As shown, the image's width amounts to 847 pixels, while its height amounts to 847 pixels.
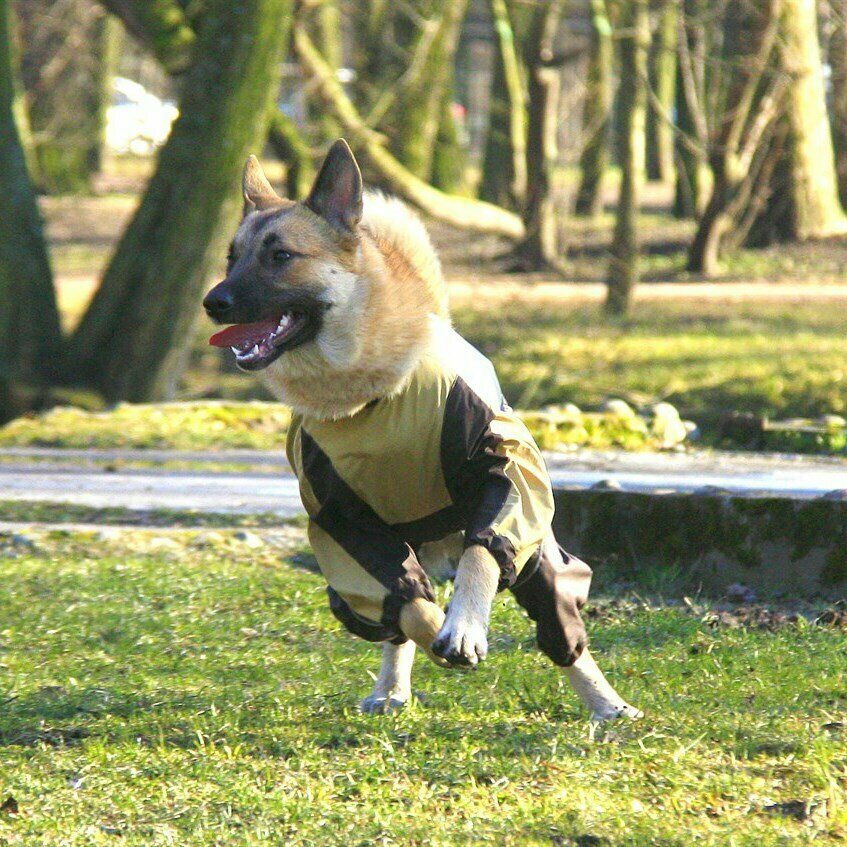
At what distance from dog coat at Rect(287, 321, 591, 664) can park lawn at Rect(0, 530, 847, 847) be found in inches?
20.1

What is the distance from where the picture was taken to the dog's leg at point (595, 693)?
4855 mm

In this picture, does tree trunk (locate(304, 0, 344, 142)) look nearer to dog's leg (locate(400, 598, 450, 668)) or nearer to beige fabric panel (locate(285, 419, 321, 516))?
beige fabric panel (locate(285, 419, 321, 516))

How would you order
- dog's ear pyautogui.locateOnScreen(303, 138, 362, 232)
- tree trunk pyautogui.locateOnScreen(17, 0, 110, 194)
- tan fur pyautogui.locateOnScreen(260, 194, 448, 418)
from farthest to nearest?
tree trunk pyautogui.locateOnScreen(17, 0, 110, 194) < dog's ear pyautogui.locateOnScreen(303, 138, 362, 232) < tan fur pyautogui.locateOnScreen(260, 194, 448, 418)

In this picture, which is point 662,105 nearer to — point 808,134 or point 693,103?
point 808,134

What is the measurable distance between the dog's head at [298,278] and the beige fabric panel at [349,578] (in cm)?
61

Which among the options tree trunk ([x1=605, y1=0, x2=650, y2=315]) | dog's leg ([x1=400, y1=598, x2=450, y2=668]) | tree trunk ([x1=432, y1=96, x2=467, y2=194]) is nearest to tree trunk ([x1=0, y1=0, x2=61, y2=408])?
tree trunk ([x1=605, y1=0, x2=650, y2=315])

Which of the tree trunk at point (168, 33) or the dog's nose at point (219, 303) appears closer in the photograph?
the dog's nose at point (219, 303)

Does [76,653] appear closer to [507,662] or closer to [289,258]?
[507,662]

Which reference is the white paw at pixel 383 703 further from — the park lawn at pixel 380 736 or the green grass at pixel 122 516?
the green grass at pixel 122 516

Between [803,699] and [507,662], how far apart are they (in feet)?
3.76

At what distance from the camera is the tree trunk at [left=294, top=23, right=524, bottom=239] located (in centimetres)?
1570

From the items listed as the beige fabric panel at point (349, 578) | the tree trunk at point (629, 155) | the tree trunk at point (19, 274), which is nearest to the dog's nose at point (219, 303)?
the beige fabric panel at point (349, 578)

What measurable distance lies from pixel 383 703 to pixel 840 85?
55.7 ft

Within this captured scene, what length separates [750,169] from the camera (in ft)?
63.6
